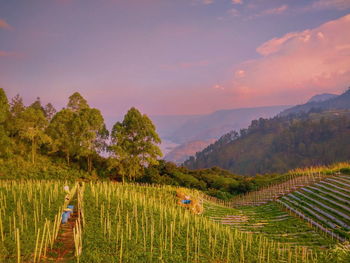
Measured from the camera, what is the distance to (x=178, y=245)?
9875 millimetres

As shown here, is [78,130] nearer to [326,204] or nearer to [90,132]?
[90,132]

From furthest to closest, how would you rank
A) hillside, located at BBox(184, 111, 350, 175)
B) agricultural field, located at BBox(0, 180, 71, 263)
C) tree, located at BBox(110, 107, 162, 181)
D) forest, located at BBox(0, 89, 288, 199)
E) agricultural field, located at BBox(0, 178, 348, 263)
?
hillside, located at BBox(184, 111, 350, 175) → tree, located at BBox(110, 107, 162, 181) → forest, located at BBox(0, 89, 288, 199) → agricultural field, located at BBox(0, 178, 348, 263) → agricultural field, located at BBox(0, 180, 71, 263)

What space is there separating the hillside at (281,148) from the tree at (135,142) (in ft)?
243

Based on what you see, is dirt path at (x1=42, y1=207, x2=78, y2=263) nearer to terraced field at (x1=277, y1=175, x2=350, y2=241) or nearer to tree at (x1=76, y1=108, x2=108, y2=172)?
terraced field at (x1=277, y1=175, x2=350, y2=241)

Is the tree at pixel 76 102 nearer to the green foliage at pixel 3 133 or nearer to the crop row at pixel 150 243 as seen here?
the green foliage at pixel 3 133

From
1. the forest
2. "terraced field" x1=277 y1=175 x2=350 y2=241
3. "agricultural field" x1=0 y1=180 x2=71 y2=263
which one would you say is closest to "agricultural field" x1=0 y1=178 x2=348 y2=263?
"agricultural field" x1=0 y1=180 x2=71 y2=263

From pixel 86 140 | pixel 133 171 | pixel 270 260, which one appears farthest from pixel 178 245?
pixel 86 140

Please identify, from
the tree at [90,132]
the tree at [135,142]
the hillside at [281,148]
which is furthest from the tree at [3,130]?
the hillside at [281,148]

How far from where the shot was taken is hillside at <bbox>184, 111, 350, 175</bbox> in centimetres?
9162

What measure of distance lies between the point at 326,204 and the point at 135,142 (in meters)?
20.2

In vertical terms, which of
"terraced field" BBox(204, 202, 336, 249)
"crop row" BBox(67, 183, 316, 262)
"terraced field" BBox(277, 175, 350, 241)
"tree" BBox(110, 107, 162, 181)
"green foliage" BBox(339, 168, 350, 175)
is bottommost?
"terraced field" BBox(204, 202, 336, 249)

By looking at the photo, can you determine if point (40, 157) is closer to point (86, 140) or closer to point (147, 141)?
point (86, 140)

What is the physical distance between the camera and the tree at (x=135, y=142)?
29.9 m

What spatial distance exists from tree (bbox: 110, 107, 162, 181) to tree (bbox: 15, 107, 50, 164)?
8355mm
